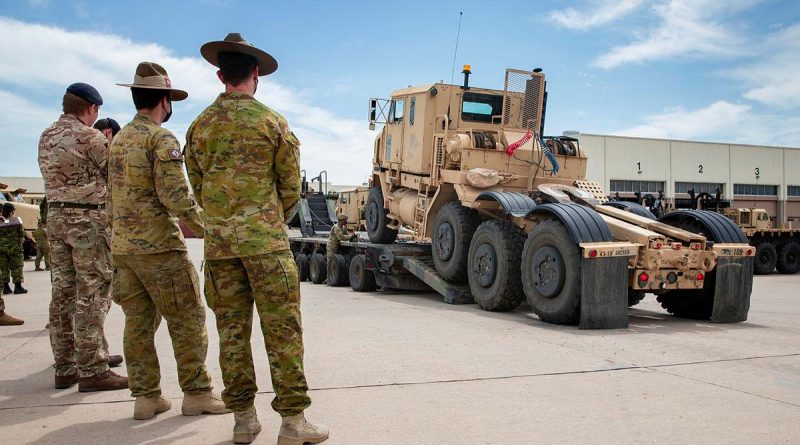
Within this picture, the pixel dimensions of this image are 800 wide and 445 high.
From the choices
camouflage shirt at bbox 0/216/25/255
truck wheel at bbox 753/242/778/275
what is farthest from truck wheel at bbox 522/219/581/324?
truck wheel at bbox 753/242/778/275

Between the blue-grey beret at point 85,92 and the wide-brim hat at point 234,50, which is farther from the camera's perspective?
the blue-grey beret at point 85,92

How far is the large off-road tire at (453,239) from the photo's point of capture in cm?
1027

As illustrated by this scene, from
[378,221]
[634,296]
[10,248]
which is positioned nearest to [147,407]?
[634,296]

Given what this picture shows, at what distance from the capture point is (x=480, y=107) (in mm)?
12070

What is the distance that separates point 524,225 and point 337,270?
596 cm

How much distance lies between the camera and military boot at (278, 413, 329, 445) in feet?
11.6

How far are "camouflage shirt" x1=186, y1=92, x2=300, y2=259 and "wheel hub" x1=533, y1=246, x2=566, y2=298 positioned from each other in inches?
188

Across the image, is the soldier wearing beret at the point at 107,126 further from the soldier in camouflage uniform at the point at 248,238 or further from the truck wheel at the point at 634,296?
the truck wheel at the point at 634,296

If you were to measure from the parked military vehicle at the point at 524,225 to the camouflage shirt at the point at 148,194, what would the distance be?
4623 mm

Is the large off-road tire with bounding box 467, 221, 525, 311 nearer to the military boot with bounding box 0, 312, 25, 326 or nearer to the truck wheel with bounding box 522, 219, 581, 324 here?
the truck wheel with bounding box 522, 219, 581, 324

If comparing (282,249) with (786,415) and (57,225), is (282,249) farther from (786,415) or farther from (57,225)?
(786,415)

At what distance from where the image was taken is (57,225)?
16.4 ft

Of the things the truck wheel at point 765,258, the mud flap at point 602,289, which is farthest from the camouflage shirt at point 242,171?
the truck wheel at point 765,258

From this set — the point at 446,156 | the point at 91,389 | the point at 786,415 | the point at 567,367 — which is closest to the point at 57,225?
the point at 91,389
